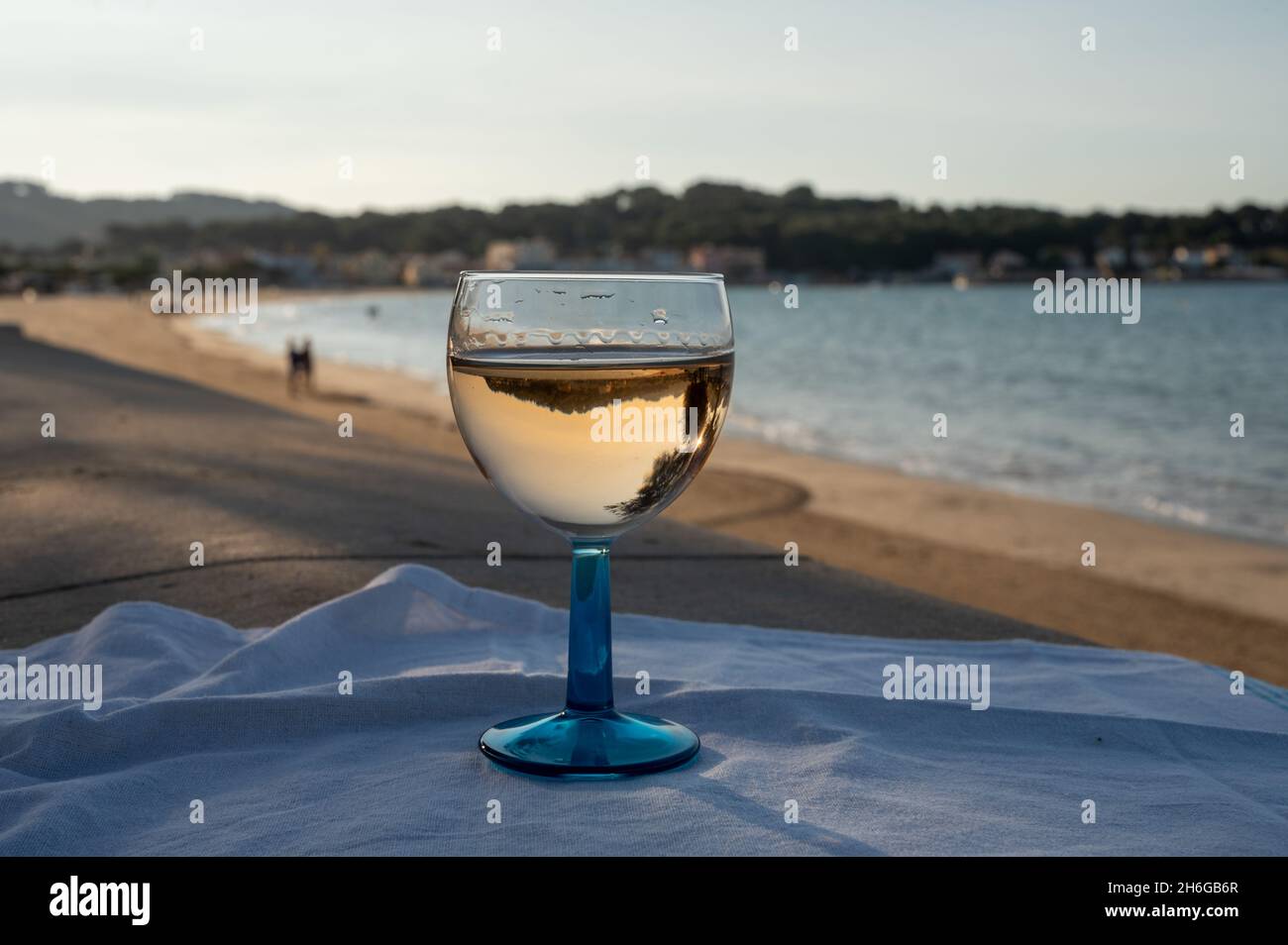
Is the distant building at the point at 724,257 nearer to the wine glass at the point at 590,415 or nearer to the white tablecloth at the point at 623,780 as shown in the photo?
the white tablecloth at the point at 623,780

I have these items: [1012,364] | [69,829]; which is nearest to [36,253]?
[1012,364]

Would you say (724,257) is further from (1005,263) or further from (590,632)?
(590,632)

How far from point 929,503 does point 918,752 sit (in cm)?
1393

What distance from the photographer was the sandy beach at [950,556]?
2.70 metres

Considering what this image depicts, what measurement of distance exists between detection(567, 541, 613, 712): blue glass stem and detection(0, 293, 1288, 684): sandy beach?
3.10 ft

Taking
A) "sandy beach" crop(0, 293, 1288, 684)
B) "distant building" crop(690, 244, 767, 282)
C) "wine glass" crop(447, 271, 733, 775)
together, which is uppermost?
"distant building" crop(690, 244, 767, 282)

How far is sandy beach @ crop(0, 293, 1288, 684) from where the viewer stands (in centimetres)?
270

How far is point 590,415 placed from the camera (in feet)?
4.41

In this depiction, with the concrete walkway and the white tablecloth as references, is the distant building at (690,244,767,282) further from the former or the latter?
the white tablecloth

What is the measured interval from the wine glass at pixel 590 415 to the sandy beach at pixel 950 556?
989 mm

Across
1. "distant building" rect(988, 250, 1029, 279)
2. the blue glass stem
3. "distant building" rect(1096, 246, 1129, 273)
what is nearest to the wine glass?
the blue glass stem

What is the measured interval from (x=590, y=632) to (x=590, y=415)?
25cm

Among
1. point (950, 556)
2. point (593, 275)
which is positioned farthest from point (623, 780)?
point (950, 556)
